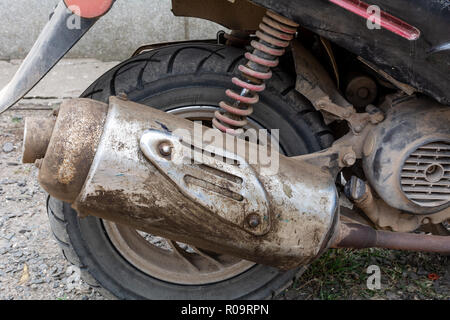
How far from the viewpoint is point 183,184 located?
4.54ft

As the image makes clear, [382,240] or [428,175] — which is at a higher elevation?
[428,175]

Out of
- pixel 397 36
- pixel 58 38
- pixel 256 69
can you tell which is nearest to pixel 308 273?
pixel 256 69

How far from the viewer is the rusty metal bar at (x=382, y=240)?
162 centimetres

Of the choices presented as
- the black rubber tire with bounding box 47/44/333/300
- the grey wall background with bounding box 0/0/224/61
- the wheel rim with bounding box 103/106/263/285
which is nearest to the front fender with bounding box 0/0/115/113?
the black rubber tire with bounding box 47/44/333/300

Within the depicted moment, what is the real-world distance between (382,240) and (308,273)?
0.60 meters

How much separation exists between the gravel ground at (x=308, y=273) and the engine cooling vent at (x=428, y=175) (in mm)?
635

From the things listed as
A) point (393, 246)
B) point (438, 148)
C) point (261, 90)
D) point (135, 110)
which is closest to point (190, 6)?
point (261, 90)

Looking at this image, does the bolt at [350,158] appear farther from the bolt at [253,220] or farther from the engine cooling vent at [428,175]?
the bolt at [253,220]

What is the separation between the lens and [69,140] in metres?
1.34

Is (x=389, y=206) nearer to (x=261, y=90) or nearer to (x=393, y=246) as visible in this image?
(x=393, y=246)

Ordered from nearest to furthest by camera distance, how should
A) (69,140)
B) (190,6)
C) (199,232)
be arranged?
(69,140) → (199,232) → (190,6)

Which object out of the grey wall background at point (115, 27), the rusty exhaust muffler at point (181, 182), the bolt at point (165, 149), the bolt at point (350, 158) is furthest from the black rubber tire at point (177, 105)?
the grey wall background at point (115, 27)

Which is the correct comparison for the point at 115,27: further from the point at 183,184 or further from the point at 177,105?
the point at 183,184
